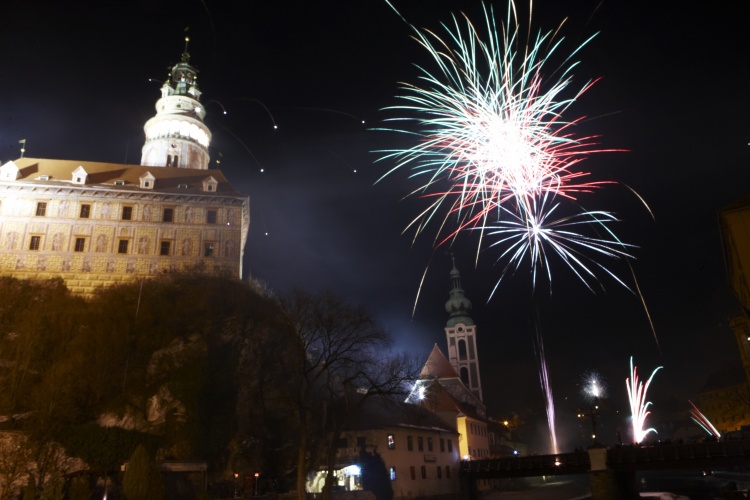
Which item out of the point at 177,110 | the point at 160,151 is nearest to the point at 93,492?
the point at 160,151

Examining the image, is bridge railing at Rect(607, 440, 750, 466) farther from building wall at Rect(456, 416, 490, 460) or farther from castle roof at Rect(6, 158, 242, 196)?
castle roof at Rect(6, 158, 242, 196)

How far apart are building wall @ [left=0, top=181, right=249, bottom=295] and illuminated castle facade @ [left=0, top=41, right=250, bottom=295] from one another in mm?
81

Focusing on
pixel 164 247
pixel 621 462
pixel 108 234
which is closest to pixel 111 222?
pixel 108 234

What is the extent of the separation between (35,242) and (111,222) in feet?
21.5

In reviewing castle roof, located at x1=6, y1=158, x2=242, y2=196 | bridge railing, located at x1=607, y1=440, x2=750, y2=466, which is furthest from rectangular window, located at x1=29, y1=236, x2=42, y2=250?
bridge railing, located at x1=607, y1=440, x2=750, y2=466

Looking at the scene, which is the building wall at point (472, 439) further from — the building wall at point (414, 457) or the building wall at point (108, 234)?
the building wall at point (108, 234)

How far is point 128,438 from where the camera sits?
2784 centimetres

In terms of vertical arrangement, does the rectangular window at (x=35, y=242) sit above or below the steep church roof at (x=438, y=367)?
above

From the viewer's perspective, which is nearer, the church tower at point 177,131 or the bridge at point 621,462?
the bridge at point 621,462

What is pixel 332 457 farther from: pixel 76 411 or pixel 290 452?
pixel 76 411

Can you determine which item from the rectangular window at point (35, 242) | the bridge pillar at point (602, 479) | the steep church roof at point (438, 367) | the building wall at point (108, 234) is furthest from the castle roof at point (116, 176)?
the bridge pillar at point (602, 479)

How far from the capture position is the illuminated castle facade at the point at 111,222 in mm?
49250

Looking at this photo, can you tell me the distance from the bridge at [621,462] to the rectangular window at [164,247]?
116ft

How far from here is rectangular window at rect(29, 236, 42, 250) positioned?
49.2 meters
